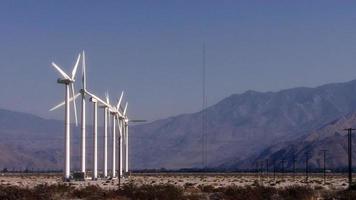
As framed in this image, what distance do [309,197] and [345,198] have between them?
3626 millimetres

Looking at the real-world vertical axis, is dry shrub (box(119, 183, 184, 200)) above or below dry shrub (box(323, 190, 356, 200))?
above

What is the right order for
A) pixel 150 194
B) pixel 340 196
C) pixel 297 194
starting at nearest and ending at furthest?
pixel 150 194
pixel 340 196
pixel 297 194

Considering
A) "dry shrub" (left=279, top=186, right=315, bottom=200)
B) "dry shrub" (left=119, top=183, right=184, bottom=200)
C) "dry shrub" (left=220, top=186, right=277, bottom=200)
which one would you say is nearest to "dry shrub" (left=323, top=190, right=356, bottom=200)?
"dry shrub" (left=279, top=186, right=315, bottom=200)

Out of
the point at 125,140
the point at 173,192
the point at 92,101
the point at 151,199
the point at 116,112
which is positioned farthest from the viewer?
the point at 125,140

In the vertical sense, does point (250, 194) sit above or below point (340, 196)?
above

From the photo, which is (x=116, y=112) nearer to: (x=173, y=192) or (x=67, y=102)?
(x=67, y=102)

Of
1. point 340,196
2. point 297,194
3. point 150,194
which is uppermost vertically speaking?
point 150,194

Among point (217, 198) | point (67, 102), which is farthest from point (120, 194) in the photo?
point (67, 102)

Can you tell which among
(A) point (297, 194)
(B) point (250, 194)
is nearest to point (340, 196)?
(A) point (297, 194)

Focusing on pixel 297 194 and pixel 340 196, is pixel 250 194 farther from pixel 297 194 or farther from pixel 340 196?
pixel 340 196

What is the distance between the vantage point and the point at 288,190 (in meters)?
69.8

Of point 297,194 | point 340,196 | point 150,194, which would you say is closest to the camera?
point 150,194

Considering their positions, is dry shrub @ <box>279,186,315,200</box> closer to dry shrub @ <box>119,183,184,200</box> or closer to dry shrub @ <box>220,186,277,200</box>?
dry shrub @ <box>220,186,277,200</box>

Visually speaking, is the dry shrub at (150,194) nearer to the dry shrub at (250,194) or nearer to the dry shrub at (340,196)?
the dry shrub at (250,194)
